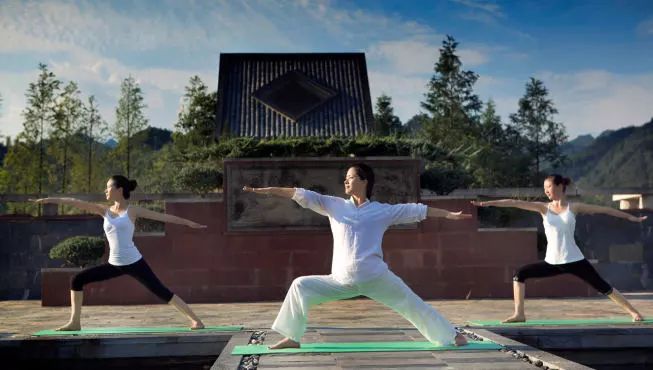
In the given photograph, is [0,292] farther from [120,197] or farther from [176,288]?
[120,197]

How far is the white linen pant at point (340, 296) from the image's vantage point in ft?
24.1

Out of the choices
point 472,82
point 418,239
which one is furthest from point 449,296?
point 472,82

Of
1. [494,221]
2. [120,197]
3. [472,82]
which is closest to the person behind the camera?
[120,197]

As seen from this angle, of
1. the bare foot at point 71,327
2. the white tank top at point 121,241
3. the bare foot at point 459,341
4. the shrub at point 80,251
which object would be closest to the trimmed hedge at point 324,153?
the shrub at point 80,251

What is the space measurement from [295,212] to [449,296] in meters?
3.06

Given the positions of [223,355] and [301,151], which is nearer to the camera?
[223,355]

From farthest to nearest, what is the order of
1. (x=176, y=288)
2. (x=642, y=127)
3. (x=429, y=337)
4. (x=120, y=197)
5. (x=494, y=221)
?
(x=642, y=127) < (x=494, y=221) < (x=176, y=288) < (x=120, y=197) < (x=429, y=337)

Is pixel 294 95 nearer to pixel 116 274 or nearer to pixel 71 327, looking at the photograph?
pixel 116 274

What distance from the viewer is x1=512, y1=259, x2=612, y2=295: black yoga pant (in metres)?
9.76

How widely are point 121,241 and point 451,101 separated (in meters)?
35.7

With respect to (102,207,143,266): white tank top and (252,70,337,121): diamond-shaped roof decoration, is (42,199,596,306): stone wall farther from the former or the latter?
(252,70,337,121): diamond-shaped roof decoration

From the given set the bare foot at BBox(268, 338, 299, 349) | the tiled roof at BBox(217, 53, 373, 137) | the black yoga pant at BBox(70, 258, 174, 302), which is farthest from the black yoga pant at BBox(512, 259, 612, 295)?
the tiled roof at BBox(217, 53, 373, 137)

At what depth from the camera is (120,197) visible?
9.59 m

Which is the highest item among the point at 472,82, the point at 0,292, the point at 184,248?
the point at 472,82
